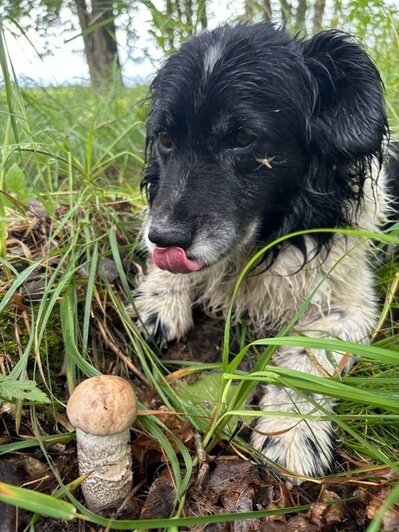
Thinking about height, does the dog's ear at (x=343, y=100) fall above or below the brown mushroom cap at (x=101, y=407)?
above

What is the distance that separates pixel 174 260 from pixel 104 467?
2.58ft

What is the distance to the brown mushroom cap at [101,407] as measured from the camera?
53.0 inches

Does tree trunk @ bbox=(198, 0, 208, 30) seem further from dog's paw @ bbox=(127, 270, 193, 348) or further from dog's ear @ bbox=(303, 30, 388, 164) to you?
dog's paw @ bbox=(127, 270, 193, 348)

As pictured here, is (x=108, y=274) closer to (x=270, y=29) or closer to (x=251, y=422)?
(x=251, y=422)

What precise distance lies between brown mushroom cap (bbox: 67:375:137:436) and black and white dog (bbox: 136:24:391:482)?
689 mm

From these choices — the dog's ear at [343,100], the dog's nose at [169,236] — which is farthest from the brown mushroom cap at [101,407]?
the dog's ear at [343,100]

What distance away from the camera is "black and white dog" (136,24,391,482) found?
6.55 feet

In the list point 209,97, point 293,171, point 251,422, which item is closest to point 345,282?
point 293,171

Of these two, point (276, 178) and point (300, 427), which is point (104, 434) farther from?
point (276, 178)

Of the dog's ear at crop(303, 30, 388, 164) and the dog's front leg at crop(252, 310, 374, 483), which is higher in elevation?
the dog's ear at crop(303, 30, 388, 164)

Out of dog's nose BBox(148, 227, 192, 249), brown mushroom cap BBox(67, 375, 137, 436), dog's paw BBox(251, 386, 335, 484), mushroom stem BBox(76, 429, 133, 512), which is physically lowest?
dog's paw BBox(251, 386, 335, 484)

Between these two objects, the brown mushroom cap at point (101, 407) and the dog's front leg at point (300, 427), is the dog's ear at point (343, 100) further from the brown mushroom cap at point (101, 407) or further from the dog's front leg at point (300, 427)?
the brown mushroom cap at point (101, 407)

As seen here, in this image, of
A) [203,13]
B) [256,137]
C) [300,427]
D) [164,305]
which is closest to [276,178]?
[256,137]

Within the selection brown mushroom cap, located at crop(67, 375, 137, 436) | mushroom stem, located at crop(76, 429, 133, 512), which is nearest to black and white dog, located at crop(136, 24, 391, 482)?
mushroom stem, located at crop(76, 429, 133, 512)
